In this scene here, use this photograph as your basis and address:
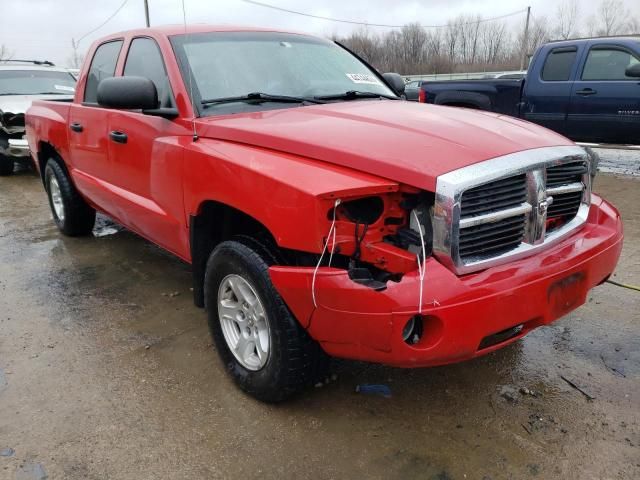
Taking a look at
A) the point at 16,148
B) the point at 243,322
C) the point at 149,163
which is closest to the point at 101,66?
the point at 149,163

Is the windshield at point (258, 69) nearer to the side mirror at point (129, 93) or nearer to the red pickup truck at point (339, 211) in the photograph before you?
the red pickup truck at point (339, 211)

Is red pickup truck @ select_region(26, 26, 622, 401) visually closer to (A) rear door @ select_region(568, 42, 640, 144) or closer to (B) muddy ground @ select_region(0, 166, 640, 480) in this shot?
(B) muddy ground @ select_region(0, 166, 640, 480)

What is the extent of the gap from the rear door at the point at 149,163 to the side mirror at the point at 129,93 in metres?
0.15

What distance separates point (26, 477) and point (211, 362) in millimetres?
1059

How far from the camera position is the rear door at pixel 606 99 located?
7.45 m

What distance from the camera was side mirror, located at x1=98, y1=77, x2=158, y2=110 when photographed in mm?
2896

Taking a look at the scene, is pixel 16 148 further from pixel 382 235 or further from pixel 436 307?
pixel 436 307

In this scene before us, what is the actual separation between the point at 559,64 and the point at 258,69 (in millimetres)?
6491

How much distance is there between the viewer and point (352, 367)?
2.93m

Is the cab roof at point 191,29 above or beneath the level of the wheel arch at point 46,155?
above

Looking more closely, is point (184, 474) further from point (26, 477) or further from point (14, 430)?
point (14, 430)

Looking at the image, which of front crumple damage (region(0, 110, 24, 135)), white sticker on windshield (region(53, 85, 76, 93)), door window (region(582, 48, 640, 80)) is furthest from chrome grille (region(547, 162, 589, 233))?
white sticker on windshield (region(53, 85, 76, 93))

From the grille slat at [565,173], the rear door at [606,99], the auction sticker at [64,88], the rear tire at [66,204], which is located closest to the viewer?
the grille slat at [565,173]

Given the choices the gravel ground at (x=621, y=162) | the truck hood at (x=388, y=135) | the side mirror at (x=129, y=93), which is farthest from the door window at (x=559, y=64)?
the side mirror at (x=129, y=93)
